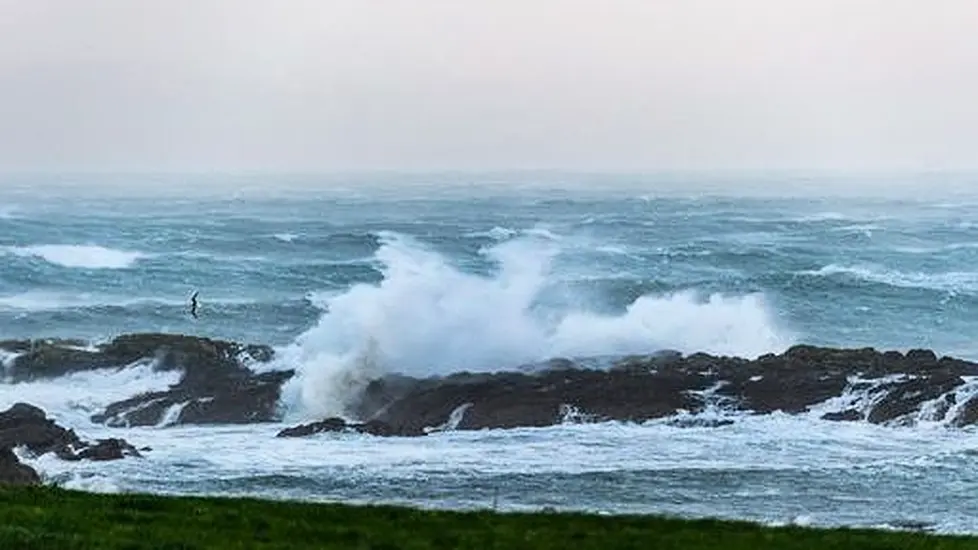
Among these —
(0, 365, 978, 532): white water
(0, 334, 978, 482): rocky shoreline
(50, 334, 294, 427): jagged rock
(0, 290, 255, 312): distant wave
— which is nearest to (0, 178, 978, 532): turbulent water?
(0, 365, 978, 532): white water

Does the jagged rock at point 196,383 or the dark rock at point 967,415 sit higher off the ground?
the dark rock at point 967,415

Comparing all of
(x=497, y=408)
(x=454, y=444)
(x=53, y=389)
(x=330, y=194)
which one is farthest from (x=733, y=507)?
(x=330, y=194)

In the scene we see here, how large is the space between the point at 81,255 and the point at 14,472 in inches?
2147

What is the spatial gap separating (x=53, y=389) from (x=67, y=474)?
40.6 ft

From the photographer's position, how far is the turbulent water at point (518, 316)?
24.3 m

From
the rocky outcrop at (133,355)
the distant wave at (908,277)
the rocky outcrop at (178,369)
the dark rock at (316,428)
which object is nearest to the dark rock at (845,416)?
the dark rock at (316,428)

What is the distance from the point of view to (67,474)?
24.6 metres

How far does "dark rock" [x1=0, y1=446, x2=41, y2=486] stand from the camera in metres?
22.2

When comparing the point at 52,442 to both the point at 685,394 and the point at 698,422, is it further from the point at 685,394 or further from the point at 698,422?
the point at 685,394

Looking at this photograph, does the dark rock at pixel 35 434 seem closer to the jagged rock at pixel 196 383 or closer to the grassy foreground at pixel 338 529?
the jagged rock at pixel 196 383

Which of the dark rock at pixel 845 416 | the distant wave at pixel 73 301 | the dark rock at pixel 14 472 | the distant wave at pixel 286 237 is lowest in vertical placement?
the distant wave at pixel 73 301

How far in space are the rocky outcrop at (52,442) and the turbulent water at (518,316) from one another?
771mm

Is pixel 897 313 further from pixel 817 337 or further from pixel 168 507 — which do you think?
pixel 168 507

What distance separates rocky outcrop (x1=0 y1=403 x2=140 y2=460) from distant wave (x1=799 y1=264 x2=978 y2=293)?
44.2 metres
